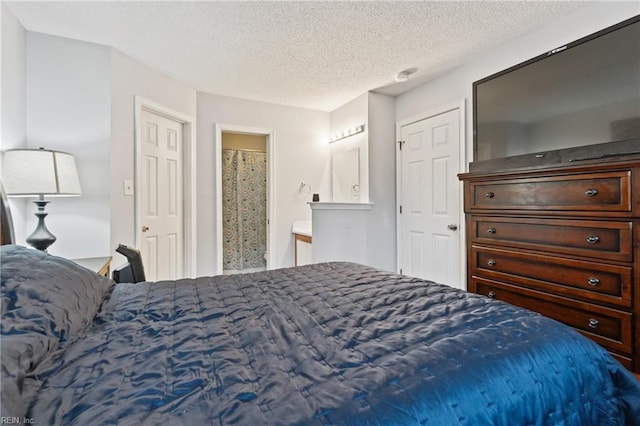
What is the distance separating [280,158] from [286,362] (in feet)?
12.0

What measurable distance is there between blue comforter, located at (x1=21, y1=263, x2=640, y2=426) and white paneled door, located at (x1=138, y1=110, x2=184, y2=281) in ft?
7.05

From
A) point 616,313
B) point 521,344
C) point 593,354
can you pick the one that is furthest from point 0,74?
point 616,313

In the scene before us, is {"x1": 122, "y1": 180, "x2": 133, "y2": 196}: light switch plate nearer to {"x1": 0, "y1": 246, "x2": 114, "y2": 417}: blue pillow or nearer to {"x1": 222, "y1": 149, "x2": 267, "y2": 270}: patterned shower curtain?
{"x1": 0, "y1": 246, "x2": 114, "y2": 417}: blue pillow

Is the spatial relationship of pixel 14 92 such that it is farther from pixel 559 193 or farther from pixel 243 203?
pixel 559 193

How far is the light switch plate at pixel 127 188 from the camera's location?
2.77 m

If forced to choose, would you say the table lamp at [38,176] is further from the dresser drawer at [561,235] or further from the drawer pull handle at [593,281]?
the drawer pull handle at [593,281]

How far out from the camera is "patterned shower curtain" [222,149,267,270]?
499cm

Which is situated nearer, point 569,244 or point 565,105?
point 569,244

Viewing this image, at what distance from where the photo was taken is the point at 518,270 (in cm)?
204

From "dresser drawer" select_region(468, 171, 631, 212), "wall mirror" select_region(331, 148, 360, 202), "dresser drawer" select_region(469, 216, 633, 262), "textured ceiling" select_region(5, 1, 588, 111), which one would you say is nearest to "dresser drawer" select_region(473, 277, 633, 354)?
"dresser drawer" select_region(469, 216, 633, 262)

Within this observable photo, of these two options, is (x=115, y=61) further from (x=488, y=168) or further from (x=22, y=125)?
(x=488, y=168)

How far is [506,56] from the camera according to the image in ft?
8.64

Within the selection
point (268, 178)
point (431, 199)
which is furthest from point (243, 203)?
point (431, 199)

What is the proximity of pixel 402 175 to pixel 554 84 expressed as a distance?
5.75ft
